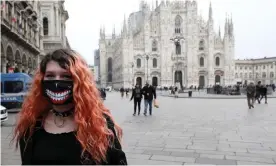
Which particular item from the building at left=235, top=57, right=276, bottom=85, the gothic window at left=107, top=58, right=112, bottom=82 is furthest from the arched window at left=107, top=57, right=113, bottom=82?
the building at left=235, top=57, right=276, bottom=85

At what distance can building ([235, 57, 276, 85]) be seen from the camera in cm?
10319

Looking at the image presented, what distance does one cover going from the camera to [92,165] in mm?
1661

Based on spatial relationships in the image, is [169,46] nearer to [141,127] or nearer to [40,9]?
[40,9]

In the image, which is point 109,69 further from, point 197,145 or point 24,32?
point 197,145

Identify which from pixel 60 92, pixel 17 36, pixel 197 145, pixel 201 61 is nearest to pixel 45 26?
pixel 17 36

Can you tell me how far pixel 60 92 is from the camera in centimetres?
175

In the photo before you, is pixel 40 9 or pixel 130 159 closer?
pixel 130 159

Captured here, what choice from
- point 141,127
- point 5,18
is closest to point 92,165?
point 141,127

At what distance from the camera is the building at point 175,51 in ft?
230

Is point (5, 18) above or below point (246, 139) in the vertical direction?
above

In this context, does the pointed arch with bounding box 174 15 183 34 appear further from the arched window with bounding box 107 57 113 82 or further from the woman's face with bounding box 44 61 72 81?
the woman's face with bounding box 44 61 72 81

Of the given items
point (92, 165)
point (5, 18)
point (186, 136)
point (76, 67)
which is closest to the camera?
point (92, 165)

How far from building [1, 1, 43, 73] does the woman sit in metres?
19.6

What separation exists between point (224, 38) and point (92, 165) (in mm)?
73974
